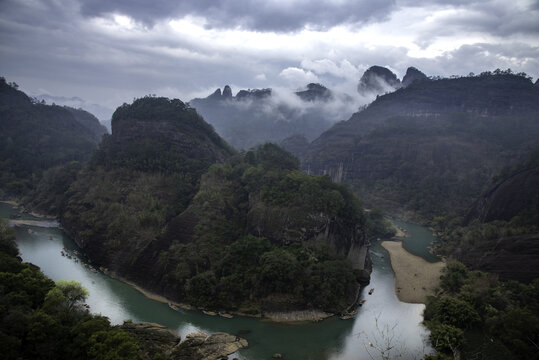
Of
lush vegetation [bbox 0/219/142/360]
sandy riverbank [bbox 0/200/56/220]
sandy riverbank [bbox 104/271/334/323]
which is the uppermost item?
lush vegetation [bbox 0/219/142/360]

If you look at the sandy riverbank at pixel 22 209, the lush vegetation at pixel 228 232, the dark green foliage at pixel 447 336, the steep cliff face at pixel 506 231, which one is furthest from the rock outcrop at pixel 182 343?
the sandy riverbank at pixel 22 209

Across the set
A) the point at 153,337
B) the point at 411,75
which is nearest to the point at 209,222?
the point at 153,337

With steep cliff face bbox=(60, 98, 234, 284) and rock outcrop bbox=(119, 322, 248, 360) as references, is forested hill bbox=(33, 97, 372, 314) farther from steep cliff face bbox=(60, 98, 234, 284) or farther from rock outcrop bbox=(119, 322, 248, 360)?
rock outcrop bbox=(119, 322, 248, 360)

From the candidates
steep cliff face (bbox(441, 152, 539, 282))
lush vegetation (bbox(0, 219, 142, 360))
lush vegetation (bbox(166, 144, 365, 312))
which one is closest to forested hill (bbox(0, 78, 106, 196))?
lush vegetation (bbox(166, 144, 365, 312))

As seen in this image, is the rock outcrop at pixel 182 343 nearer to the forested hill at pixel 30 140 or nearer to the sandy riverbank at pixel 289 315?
the sandy riverbank at pixel 289 315

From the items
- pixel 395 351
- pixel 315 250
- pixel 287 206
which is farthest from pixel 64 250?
pixel 395 351

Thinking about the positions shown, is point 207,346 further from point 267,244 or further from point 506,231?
point 506,231
